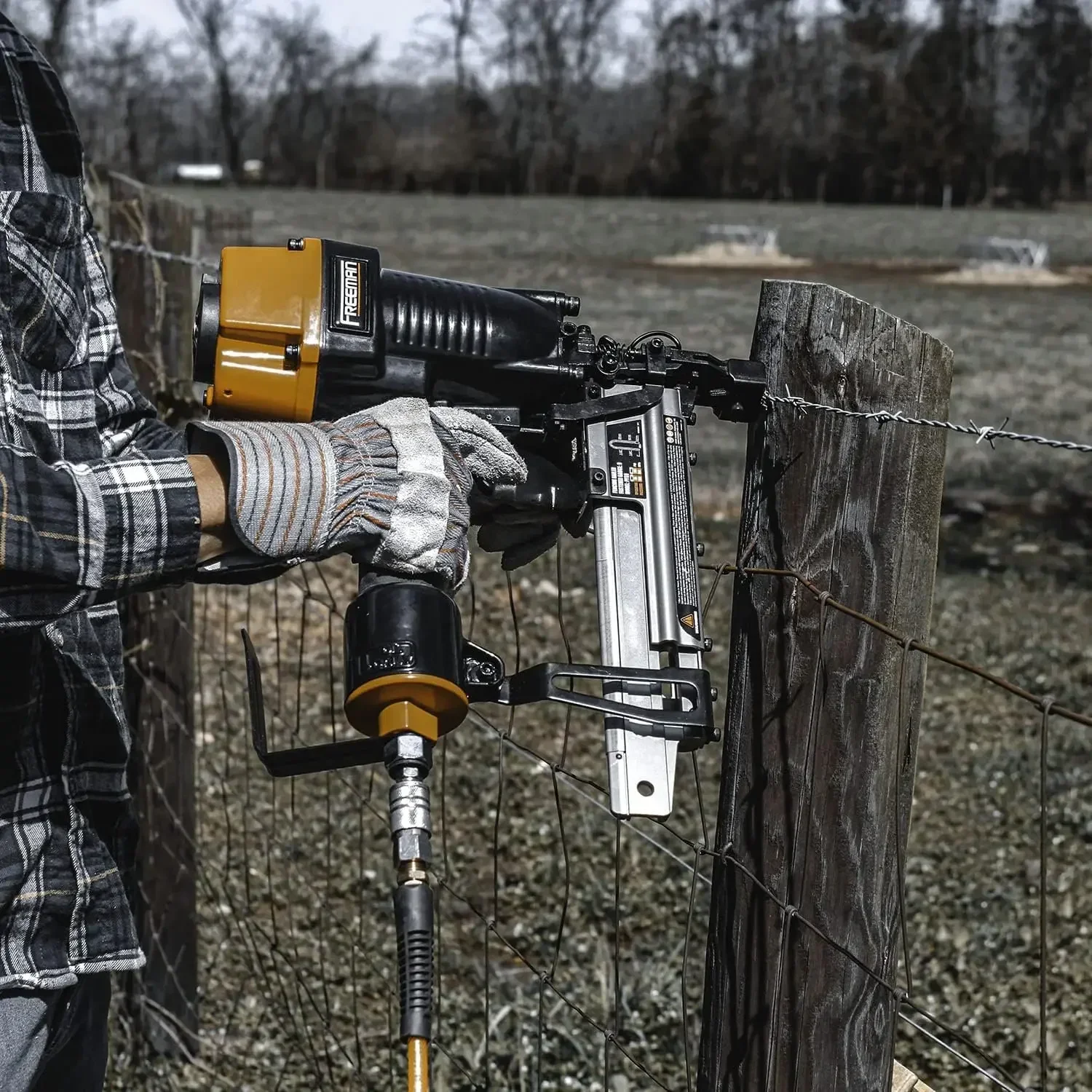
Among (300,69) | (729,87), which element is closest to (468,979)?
(729,87)

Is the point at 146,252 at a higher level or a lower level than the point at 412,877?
higher

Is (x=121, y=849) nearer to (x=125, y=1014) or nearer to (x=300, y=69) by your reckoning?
(x=125, y=1014)

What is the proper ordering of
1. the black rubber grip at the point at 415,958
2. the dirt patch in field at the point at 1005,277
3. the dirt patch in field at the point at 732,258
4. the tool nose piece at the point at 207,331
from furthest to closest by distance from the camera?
1. the dirt patch in field at the point at 732,258
2. the dirt patch in field at the point at 1005,277
3. the tool nose piece at the point at 207,331
4. the black rubber grip at the point at 415,958

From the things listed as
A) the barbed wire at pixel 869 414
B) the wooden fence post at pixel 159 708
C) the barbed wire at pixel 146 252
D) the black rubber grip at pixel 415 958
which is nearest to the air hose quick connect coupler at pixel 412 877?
the black rubber grip at pixel 415 958

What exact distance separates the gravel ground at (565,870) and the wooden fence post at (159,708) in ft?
0.43

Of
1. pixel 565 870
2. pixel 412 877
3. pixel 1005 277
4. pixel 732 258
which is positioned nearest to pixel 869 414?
pixel 412 877

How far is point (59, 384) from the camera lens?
5.18 ft

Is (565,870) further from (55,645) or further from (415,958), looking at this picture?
(415,958)

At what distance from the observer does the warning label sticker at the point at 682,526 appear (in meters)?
1.44

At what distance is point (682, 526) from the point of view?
1.47m

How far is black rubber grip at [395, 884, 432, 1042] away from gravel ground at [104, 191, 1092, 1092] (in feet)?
1.49

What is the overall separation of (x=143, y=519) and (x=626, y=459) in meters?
0.51

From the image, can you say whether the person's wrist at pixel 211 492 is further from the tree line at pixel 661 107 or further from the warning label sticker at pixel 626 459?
the tree line at pixel 661 107

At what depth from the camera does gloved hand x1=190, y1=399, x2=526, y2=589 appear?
1297mm
